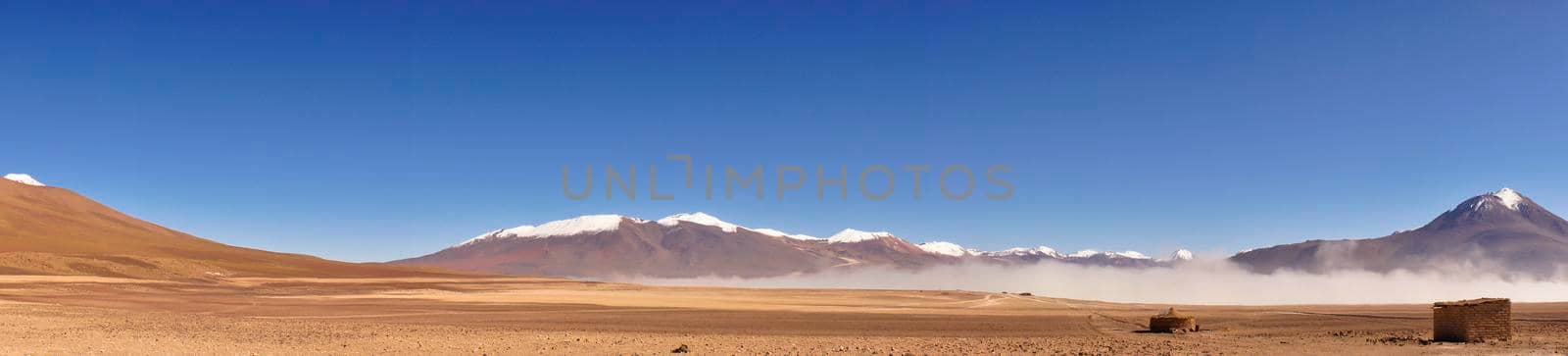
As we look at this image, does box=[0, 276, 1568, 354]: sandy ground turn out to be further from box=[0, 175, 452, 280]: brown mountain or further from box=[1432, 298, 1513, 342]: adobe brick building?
box=[0, 175, 452, 280]: brown mountain

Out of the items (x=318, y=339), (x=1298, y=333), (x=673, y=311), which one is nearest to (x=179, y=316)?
(x=318, y=339)

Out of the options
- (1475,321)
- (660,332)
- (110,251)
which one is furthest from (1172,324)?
(110,251)

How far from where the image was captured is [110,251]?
120m

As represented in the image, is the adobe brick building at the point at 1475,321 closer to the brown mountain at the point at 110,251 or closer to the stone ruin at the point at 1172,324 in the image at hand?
the stone ruin at the point at 1172,324

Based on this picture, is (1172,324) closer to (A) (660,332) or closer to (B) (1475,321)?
(B) (1475,321)

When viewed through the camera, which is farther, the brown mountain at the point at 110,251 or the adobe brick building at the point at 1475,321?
the brown mountain at the point at 110,251

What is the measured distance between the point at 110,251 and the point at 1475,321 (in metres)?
141

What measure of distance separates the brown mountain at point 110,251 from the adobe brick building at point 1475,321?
97.0 m

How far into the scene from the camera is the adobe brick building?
25.3m

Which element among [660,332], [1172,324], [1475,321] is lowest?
[660,332]

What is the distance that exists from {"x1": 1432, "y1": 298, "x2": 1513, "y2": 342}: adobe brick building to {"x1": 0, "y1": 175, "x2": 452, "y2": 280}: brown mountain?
318 feet

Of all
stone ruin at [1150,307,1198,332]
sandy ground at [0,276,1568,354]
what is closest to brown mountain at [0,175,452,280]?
sandy ground at [0,276,1568,354]

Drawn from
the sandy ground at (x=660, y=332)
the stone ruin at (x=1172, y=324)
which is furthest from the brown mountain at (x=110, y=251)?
the stone ruin at (x=1172, y=324)

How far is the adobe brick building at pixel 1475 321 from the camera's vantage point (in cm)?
2533
